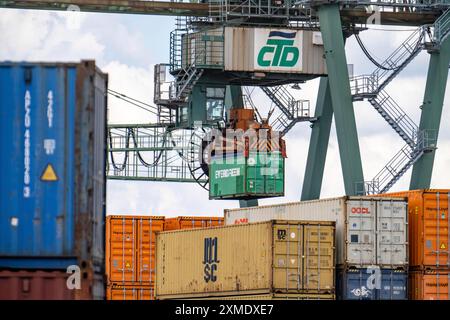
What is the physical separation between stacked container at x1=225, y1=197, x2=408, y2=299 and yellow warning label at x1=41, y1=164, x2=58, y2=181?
1980 cm

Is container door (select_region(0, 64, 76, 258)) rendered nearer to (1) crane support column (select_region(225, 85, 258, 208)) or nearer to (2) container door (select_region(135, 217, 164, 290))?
(2) container door (select_region(135, 217, 164, 290))

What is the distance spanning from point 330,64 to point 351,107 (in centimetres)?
234

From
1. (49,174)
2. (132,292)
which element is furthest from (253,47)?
(49,174)

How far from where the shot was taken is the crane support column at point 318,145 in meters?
78.4

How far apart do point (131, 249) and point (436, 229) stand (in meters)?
16.1

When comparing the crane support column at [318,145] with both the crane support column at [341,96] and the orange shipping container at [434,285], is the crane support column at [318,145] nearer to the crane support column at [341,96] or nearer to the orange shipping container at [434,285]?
the crane support column at [341,96]

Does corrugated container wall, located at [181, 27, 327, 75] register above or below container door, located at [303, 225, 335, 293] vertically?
above

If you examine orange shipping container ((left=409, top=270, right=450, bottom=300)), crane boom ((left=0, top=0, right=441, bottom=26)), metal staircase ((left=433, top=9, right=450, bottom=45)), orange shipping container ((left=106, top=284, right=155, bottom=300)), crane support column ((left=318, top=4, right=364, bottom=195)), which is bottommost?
orange shipping container ((left=106, top=284, right=155, bottom=300))

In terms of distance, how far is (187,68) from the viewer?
7594 cm

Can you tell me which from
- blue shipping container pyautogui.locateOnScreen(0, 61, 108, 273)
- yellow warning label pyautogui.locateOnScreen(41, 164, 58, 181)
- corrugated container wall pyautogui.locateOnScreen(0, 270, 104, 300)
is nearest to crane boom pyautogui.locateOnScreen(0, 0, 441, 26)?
blue shipping container pyautogui.locateOnScreen(0, 61, 108, 273)

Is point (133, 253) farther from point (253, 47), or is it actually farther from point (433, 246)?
point (253, 47)

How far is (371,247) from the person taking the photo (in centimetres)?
5066

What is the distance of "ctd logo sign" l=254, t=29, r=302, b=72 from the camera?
247ft

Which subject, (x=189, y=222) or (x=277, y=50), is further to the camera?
(x=277, y=50)
